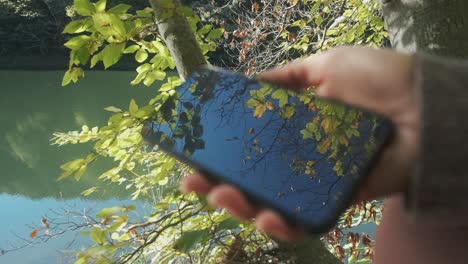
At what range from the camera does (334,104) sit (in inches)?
25.9

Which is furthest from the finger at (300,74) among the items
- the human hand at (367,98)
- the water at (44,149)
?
the water at (44,149)

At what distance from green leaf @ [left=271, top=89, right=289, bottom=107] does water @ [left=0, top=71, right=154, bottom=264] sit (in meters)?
2.34


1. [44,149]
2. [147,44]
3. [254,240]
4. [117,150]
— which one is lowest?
[44,149]

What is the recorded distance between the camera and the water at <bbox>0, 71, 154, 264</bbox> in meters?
5.09

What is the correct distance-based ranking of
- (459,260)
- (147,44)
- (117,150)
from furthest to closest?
(117,150), (147,44), (459,260)

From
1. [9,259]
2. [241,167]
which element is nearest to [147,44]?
[241,167]

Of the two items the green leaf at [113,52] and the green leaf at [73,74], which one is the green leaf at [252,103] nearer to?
the green leaf at [113,52]

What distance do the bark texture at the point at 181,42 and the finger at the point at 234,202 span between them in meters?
0.68

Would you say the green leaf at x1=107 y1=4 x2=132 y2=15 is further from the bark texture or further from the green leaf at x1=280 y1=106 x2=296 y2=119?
the green leaf at x1=280 y1=106 x2=296 y2=119

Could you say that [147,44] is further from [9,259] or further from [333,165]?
[9,259]

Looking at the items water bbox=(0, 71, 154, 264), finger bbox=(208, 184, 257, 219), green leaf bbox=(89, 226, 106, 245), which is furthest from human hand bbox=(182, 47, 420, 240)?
water bbox=(0, 71, 154, 264)

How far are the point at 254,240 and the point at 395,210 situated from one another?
2.83ft

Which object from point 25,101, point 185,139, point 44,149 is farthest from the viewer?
point 25,101

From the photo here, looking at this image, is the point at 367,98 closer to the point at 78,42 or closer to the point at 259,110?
the point at 259,110
